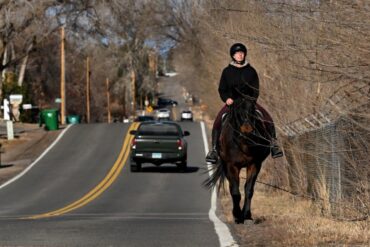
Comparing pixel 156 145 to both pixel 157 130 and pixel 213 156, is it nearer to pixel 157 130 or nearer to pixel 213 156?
pixel 157 130

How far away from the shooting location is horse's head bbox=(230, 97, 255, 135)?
37.5 ft

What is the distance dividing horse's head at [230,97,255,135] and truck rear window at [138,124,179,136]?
21150mm

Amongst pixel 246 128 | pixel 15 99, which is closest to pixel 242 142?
pixel 246 128

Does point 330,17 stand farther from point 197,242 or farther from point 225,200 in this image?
point 225,200

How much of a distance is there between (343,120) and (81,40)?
5478 centimetres

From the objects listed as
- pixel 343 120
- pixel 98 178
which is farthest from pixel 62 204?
pixel 343 120

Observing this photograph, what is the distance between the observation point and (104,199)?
24.2 m

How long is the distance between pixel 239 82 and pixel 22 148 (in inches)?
1346

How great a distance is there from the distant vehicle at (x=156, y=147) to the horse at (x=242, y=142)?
20031mm

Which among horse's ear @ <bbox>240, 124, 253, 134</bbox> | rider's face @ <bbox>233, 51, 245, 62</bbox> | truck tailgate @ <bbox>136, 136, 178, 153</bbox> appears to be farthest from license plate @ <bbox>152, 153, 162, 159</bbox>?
horse's ear @ <bbox>240, 124, 253, 134</bbox>

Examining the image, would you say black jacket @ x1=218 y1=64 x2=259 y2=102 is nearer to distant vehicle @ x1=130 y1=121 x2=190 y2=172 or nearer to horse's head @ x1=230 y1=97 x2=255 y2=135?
horse's head @ x1=230 y1=97 x2=255 y2=135

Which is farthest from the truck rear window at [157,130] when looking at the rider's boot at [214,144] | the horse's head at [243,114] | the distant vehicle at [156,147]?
the horse's head at [243,114]

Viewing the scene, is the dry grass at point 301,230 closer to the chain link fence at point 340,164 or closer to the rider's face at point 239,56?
the chain link fence at point 340,164

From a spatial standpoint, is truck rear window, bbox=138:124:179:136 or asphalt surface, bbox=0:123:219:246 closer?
asphalt surface, bbox=0:123:219:246
